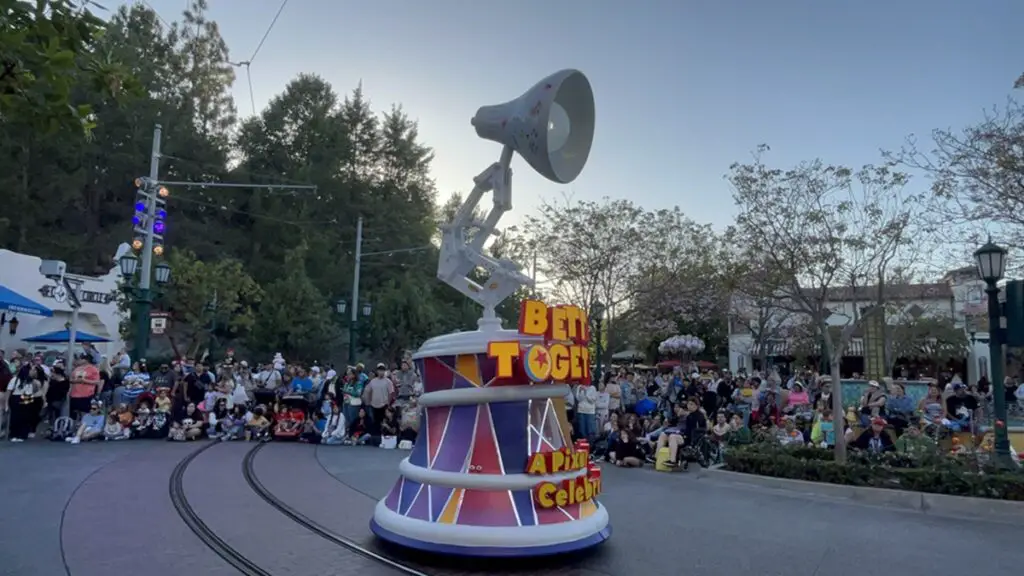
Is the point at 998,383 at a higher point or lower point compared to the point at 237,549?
higher

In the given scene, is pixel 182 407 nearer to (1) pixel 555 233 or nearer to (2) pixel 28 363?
(2) pixel 28 363

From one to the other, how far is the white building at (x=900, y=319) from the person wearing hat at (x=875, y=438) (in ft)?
14.8

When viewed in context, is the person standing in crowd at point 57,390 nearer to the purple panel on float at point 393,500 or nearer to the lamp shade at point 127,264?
the lamp shade at point 127,264

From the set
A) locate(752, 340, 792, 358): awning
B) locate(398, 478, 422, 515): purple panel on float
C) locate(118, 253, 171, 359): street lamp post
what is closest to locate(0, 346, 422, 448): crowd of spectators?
locate(118, 253, 171, 359): street lamp post

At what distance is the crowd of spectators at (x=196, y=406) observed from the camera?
15.0m

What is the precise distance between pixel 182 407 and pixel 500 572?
12.5 metres

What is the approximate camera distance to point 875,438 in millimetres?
12664

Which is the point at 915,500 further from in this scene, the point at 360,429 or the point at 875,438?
the point at 360,429

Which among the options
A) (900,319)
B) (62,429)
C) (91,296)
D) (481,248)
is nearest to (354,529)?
(481,248)

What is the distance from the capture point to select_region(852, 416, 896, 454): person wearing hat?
12.6 meters

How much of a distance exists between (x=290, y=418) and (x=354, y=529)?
9372 millimetres

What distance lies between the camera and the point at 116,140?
34.8 m

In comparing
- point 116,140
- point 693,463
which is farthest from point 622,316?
point 116,140

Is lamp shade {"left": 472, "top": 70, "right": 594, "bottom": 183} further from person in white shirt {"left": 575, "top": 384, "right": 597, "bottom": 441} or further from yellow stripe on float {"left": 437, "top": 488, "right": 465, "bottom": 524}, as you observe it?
person in white shirt {"left": 575, "top": 384, "right": 597, "bottom": 441}
